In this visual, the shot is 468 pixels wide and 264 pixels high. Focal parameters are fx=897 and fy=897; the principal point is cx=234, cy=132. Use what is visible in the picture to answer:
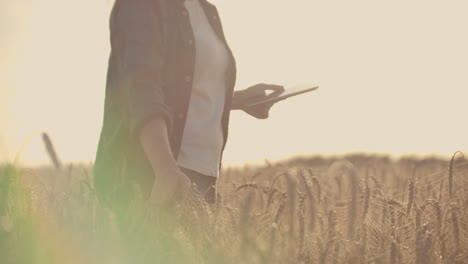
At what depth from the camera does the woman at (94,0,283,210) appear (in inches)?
112

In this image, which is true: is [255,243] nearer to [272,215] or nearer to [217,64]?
[272,215]

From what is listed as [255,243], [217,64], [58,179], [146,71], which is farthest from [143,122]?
[255,243]

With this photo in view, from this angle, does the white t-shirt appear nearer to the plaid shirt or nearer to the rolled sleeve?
the plaid shirt

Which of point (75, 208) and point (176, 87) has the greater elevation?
point (176, 87)

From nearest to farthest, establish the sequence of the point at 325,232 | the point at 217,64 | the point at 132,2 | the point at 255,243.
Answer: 1. the point at 255,243
2. the point at 325,232
3. the point at 132,2
4. the point at 217,64

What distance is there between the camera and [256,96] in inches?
156

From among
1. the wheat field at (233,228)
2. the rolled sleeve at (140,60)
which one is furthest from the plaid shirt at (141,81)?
the wheat field at (233,228)

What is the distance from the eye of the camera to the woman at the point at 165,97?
2848mm

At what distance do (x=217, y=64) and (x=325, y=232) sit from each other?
99 cm

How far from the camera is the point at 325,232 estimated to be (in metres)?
2.65

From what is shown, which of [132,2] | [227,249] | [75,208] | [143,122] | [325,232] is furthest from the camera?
[132,2]

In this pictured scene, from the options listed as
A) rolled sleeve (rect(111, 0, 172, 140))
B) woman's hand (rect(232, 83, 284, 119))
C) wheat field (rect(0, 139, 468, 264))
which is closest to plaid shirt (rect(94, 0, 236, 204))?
rolled sleeve (rect(111, 0, 172, 140))

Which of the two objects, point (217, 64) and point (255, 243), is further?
point (217, 64)

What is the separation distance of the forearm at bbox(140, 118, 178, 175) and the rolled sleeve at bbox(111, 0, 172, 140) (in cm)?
2
